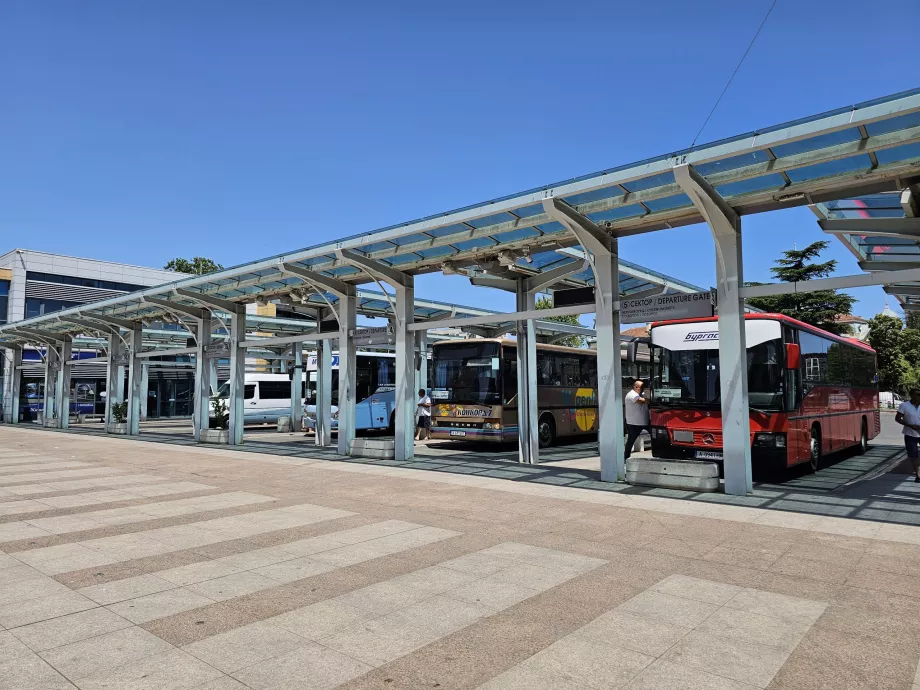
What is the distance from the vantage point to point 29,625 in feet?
12.6

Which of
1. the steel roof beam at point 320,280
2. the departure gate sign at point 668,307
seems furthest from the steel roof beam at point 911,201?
the steel roof beam at point 320,280

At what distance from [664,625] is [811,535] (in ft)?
10.8

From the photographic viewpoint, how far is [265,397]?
29.1m

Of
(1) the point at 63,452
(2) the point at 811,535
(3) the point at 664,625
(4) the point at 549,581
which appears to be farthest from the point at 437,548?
(1) the point at 63,452

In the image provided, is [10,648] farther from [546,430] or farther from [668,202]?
[546,430]

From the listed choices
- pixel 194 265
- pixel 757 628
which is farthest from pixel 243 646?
pixel 194 265

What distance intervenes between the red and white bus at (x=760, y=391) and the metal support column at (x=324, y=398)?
946 centimetres

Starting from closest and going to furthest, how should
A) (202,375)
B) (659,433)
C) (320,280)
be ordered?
(659,433) < (320,280) < (202,375)

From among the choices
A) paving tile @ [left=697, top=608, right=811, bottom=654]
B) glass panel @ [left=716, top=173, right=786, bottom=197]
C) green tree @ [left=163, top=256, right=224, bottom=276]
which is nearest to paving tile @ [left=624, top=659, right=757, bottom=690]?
paving tile @ [left=697, top=608, right=811, bottom=654]

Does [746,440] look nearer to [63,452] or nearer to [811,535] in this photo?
[811,535]

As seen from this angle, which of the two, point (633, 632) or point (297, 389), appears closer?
point (633, 632)

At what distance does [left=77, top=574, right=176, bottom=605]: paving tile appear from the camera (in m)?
4.41

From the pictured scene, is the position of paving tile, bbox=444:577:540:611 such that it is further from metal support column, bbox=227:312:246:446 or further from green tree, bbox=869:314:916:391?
green tree, bbox=869:314:916:391

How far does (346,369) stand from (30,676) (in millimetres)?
11205
